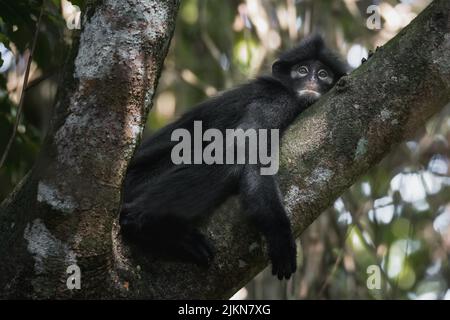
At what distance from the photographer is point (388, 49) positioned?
4.01 m

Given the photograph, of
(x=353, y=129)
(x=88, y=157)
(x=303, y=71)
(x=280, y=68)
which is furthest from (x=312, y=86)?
(x=88, y=157)

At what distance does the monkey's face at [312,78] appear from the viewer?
584cm

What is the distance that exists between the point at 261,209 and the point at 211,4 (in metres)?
6.08

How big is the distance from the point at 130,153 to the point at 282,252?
1.22 meters

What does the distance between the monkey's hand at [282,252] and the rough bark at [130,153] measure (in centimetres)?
8

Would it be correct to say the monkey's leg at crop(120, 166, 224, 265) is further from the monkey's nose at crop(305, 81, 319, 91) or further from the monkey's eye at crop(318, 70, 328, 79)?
the monkey's eye at crop(318, 70, 328, 79)

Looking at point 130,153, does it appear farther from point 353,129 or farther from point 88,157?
point 353,129

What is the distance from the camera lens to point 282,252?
4117 mm

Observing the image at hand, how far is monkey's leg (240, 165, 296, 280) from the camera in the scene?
390 cm

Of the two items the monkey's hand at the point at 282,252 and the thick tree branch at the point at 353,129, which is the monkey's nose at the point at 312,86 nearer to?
the thick tree branch at the point at 353,129

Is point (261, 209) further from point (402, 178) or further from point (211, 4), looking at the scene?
point (211, 4)

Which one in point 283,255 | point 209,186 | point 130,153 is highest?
point 209,186

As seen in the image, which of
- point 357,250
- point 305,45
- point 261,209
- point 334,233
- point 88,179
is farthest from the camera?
point 357,250
